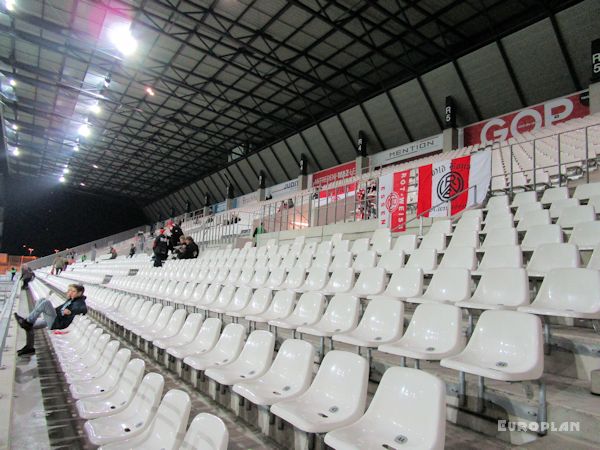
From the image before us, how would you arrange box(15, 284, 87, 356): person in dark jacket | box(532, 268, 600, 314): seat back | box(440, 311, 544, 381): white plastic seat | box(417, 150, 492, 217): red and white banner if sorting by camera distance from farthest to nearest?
box(417, 150, 492, 217): red and white banner
box(15, 284, 87, 356): person in dark jacket
box(532, 268, 600, 314): seat back
box(440, 311, 544, 381): white plastic seat

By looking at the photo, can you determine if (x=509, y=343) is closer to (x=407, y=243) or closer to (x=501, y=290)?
(x=501, y=290)

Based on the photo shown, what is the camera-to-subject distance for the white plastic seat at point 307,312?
292 centimetres

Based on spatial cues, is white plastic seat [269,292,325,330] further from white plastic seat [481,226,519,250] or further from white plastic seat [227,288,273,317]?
white plastic seat [481,226,519,250]

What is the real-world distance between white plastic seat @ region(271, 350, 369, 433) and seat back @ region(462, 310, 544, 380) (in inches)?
22.8

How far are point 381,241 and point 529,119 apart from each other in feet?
27.8

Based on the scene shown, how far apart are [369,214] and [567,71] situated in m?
7.36

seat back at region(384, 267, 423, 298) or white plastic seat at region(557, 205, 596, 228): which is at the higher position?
white plastic seat at region(557, 205, 596, 228)

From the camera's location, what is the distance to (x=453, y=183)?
5.28 m

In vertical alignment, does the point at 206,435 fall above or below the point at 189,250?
below

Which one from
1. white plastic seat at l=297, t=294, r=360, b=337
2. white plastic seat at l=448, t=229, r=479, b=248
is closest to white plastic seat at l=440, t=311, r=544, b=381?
white plastic seat at l=297, t=294, r=360, b=337

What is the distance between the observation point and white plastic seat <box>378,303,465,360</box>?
76.7 inches

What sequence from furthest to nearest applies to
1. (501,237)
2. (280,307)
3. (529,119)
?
1. (529,119)
2. (501,237)
3. (280,307)

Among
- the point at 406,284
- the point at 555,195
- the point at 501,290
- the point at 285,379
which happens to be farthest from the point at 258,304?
the point at 555,195

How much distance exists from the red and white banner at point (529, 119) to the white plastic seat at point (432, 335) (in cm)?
1004
